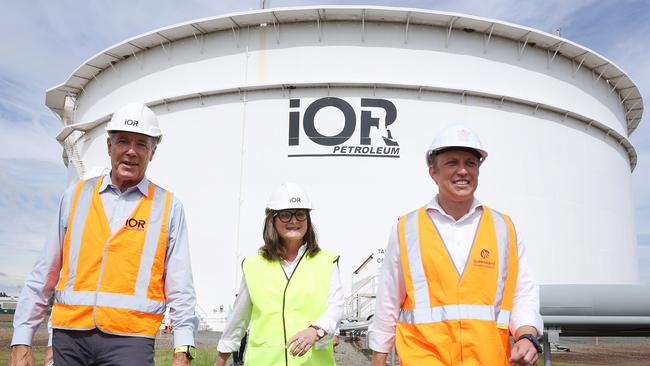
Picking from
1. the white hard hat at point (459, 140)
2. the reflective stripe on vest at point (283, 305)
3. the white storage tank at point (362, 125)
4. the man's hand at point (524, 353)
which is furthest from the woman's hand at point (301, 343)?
the white storage tank at point (362, 125)

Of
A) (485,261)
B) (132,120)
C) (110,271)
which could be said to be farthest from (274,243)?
(485,261)

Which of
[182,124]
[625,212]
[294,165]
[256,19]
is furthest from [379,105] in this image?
[625,212]

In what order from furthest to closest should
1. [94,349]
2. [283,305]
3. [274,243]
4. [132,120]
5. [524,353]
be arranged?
[274,243] < [283,305] < [132,120] < [94,349] < [524,353]

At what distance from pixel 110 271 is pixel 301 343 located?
0.97 metres

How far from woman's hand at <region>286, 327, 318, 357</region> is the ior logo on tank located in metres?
12.7

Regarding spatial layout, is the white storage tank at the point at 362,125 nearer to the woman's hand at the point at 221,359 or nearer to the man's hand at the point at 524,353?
the woman's hand at the point at 221,359

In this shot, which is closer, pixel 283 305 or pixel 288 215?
pixel 283 305

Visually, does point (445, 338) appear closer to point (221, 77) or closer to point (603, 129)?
point (221, 77)

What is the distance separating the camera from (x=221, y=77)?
17.0 m

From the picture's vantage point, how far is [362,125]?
1556cm

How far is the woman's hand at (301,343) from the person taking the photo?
2730 millimetres

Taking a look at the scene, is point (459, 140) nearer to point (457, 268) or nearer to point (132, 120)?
point (457, 268)

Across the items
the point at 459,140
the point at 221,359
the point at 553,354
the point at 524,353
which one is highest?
the point at 459,140

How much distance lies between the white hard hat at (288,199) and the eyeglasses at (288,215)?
0.04 meters
